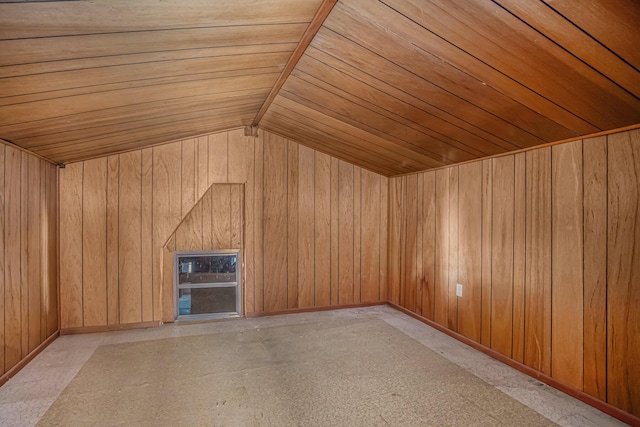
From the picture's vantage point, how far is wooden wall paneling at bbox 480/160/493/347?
2.97 metres

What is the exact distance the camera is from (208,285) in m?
4.02

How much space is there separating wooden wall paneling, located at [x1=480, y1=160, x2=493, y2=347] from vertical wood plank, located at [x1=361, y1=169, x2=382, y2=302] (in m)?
1.62

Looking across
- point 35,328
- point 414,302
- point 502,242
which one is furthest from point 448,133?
point 35,328

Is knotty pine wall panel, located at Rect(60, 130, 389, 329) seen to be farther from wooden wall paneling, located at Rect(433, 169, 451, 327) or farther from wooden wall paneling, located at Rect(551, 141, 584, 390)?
wooden wall paneling, located at Rect(551, 141, 584, 390)

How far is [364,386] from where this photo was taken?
241cm

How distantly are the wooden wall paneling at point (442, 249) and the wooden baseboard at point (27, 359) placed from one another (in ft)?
12.1

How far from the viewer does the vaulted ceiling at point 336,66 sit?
1333mm

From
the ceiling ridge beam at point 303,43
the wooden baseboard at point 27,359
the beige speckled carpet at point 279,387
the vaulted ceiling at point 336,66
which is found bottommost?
the beige speckled carpet at point 279,387

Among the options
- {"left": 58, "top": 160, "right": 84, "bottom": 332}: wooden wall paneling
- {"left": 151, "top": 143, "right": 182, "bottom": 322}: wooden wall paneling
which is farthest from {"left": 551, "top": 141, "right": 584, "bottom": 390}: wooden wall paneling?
{"left": 58, "top": 160, "right": 84, "bottom": 332}: wooden wall paneling

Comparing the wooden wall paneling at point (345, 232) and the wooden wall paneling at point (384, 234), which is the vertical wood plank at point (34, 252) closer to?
the wooden wall paneling at point (345, 232)

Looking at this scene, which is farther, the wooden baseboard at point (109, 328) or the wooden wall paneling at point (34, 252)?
the wooden baseboard at point (109, 328)

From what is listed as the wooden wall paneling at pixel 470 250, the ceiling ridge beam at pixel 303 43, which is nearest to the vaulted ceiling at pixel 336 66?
the ceiling ridge beam at pixel 303 43

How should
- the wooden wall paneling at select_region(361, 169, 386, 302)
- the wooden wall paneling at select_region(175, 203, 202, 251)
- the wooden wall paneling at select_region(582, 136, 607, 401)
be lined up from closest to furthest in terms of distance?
1. the wooden wall paneling at select_region(582, 136, 607, 401)
2. the wooden wall paneling at select_region(175, 203, 202, 251)
3. the wooden wall paneling at select_region(361, 169, 386, 302)

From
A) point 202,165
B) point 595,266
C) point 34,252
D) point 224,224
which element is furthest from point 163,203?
point 595,266
